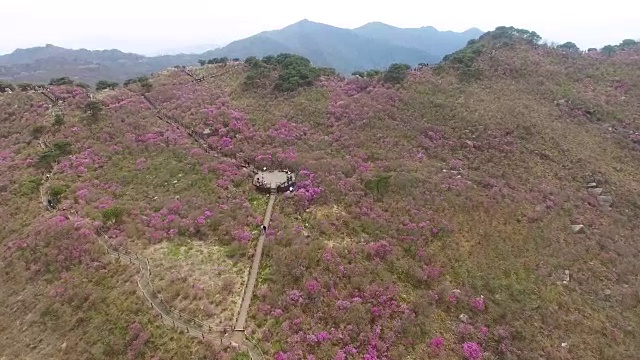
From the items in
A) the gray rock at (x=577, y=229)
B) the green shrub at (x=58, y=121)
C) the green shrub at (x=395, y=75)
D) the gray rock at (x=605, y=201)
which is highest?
the green shrub at (x=395, y=75)

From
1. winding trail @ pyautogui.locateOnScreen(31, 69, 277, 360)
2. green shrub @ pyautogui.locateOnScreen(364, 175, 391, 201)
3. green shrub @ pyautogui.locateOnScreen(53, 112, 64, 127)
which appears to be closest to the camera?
winding trail @ pyautogui.locateOnScreen(31, 69, 277, 360)

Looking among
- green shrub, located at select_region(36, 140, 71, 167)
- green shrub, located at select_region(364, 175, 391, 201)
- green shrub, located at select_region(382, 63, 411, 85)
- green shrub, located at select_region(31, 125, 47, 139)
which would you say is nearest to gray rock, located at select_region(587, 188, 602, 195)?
green shrub, located at select_region(364, 175, 391, 201)

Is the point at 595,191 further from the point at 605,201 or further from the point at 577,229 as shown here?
the point at 577,229

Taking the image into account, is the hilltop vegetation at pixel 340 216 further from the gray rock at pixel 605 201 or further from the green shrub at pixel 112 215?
the gray rock at pixel 605 201

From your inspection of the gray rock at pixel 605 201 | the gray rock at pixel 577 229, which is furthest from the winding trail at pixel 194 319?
the gray rock at pixel 605 201

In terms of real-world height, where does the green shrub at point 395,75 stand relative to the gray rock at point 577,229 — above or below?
above

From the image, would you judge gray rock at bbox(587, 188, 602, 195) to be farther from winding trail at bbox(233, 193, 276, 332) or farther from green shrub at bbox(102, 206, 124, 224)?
green shrub at bbox(102, 206, 124, 224)

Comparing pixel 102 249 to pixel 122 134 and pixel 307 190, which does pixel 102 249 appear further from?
pixel 122 134

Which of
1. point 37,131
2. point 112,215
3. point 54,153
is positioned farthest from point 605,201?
point 37,131

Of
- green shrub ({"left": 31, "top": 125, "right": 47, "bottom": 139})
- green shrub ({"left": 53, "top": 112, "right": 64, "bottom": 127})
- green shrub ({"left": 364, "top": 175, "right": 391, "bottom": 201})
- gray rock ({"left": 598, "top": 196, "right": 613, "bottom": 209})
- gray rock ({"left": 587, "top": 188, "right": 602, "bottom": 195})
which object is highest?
green shrub ({"left": 53, "top": 112, "right": 64, "bottom": 127})
